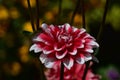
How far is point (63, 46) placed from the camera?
1115 millimetres

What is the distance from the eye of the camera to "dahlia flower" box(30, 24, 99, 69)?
1091mm

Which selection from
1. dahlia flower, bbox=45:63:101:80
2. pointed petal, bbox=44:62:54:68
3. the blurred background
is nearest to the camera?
pointed petal, bbox=44:62:54:68

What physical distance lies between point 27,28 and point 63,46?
1390 mm

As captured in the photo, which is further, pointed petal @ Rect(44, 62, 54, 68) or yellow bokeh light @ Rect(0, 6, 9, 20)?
yellow bokeh light @ Rect(0, 6, 9, 20)

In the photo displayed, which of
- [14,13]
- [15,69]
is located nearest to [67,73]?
[15,69]

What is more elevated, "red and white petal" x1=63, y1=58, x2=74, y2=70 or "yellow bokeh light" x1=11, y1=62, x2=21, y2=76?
"red and white petal" x1=63, y1=58, x2=74, y2=70

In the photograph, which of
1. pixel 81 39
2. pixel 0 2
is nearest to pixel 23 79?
pixel 0 2

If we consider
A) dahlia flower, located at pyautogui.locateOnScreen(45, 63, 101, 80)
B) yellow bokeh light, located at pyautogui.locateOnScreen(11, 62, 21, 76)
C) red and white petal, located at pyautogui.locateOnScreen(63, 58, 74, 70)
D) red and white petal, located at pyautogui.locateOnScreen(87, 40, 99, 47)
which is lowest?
yellow bokeh light, located at pyautogui.locateOnScreen(11, 62, 21, 76)

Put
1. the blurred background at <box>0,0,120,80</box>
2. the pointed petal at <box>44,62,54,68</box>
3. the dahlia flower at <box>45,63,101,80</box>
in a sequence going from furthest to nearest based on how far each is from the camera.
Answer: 1. the blurred background at <box>0,0,120,80</box>
2. the dahlia flower at <box>45,63,101,80</box>
3. the pointed petal at <box>44,62,54,68</box>

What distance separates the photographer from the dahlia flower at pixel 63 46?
109cm

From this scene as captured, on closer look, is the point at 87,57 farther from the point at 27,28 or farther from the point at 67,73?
the point at 27,28

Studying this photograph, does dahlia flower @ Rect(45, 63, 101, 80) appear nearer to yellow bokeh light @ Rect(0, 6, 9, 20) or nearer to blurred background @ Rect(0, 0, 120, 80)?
blurred background @ Rect(0, 0, 120, 80)

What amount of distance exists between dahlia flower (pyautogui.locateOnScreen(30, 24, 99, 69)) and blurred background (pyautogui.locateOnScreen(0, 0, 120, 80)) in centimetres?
124

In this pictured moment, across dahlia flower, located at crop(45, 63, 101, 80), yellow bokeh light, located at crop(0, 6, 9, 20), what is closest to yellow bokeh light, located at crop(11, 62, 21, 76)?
yellow bokeh light, located at crop(0, 6, 9, 20)
